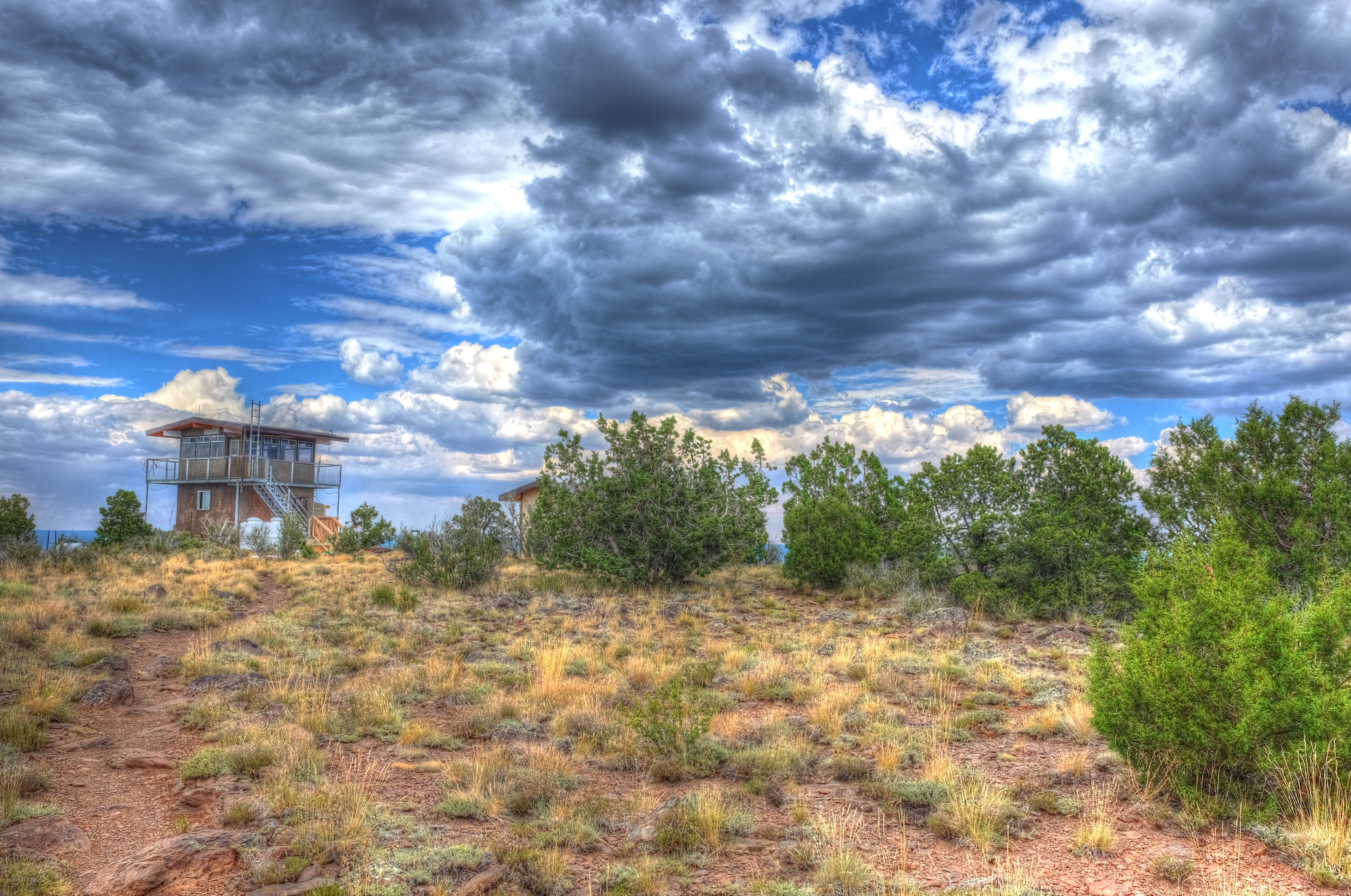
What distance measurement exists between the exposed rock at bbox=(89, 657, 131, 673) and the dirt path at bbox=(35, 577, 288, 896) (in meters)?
0.23

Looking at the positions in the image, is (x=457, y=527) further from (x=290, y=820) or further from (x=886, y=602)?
(x=290, y=820)

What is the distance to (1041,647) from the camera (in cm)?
1413

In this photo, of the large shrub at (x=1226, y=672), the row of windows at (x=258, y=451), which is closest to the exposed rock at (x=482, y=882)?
the large shrub at (x=1226, y=672)

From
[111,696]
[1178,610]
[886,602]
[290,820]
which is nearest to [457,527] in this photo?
[886,602]

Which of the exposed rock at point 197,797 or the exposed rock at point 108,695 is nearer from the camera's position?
the exposed rock at point 197,797

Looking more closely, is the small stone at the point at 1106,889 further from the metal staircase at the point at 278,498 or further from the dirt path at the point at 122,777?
the metal staircase at the point at 278,498

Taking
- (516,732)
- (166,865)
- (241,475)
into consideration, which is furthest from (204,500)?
(166,865)

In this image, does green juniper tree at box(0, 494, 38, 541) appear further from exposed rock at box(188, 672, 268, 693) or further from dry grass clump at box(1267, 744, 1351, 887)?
dry grass clump at box(1267, 744, 1351, 887)

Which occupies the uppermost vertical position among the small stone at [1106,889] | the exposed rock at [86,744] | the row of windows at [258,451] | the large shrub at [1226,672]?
the row of windows at [258,451]

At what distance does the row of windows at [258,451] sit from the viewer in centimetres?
3722

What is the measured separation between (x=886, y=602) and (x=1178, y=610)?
14.2 meters

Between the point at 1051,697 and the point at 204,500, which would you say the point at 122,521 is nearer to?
the point at 204,500

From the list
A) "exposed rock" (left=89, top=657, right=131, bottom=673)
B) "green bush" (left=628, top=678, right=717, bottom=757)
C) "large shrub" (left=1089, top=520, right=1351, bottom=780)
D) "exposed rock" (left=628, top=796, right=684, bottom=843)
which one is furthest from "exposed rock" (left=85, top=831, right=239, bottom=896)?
"large shrub" (left=1089, top=520, right=1351, bottom=780)

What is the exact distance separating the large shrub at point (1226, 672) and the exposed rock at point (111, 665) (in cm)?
1191
